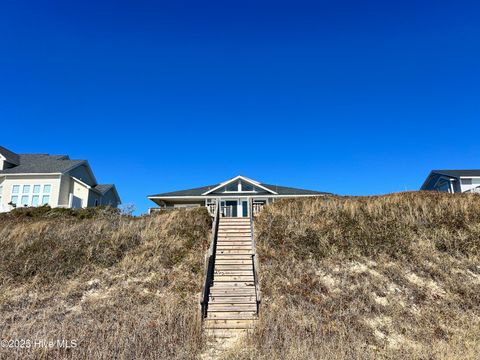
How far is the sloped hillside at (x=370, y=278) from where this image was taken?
7.96 metres

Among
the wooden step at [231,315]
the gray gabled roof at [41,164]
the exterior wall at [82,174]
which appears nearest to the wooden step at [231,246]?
the wooden step at [231,315]

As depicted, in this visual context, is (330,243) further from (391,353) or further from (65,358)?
(65,358)

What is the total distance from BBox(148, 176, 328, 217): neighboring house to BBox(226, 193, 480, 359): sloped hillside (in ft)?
29.2

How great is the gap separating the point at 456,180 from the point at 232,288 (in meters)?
28.9

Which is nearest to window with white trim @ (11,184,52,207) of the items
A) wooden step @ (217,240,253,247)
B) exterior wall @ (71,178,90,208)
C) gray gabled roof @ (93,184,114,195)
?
exterior wall @ (71,178,90,208)

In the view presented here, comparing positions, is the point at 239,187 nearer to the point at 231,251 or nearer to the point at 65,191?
the point at 231,251

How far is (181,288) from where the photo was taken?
11.9m

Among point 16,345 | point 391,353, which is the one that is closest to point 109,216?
point 16,345

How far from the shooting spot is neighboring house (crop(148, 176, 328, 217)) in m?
27.6

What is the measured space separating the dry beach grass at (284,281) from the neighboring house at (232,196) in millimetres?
8606

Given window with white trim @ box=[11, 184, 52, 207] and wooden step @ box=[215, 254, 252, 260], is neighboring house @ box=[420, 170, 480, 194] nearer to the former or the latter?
wooden step @ box=[215, 254, 252, 260]


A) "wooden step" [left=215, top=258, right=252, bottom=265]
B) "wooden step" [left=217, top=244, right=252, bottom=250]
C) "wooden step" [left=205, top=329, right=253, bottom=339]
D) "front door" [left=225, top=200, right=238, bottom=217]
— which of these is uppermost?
"front door" [left=225, top=200, right=238, bottom=217]

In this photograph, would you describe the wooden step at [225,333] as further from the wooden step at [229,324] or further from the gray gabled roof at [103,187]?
the gray gabled roof at [103,187]

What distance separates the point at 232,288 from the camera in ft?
38.0
